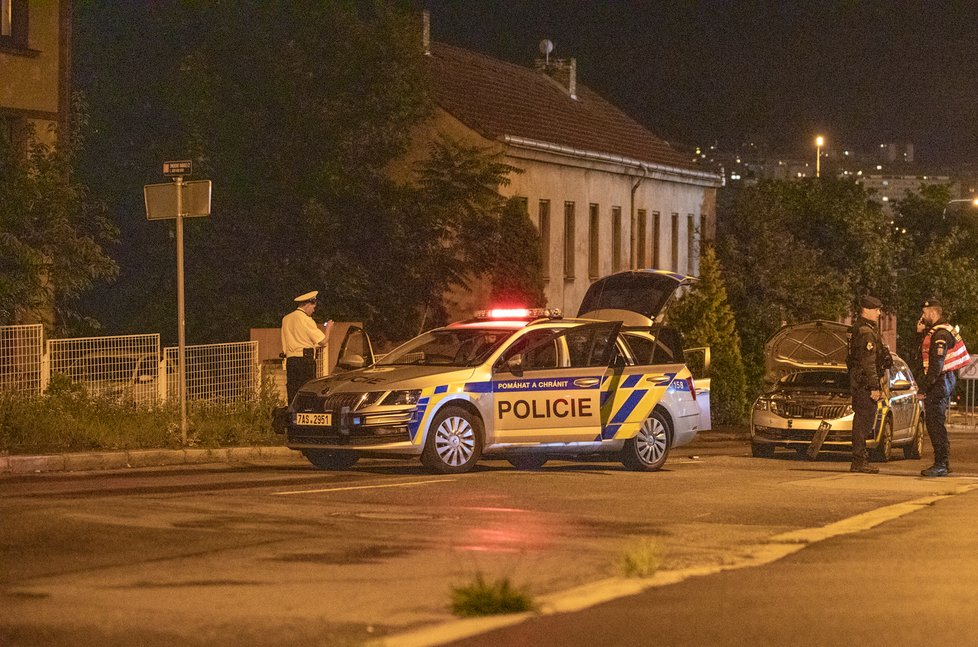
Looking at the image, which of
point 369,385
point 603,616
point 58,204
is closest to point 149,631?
point 603,616

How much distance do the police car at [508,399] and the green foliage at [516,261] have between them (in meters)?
14.6

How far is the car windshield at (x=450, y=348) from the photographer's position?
17562 millimetres

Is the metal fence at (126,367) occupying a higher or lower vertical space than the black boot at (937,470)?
higher


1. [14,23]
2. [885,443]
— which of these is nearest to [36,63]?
[14,23]

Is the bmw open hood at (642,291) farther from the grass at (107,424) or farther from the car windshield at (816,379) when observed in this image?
the grass at (107,424)

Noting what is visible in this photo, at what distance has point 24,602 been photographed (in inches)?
321

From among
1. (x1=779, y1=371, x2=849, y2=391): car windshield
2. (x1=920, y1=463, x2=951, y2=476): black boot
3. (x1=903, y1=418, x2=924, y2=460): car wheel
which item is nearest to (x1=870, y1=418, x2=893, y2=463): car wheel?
Answer: (x1=779, y1=371, x2=849, y2=391): car windshield

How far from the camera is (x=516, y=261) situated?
34.4 metres

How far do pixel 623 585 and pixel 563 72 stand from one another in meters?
42.2

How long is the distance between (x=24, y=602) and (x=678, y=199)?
141ft

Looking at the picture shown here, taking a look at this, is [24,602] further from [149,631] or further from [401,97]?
[401,97]

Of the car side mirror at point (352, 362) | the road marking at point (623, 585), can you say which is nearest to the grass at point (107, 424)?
the car side mirror at point (352, 362)

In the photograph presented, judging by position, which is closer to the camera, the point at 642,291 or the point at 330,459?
the point at 330,459

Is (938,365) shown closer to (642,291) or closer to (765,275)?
(642,291)
